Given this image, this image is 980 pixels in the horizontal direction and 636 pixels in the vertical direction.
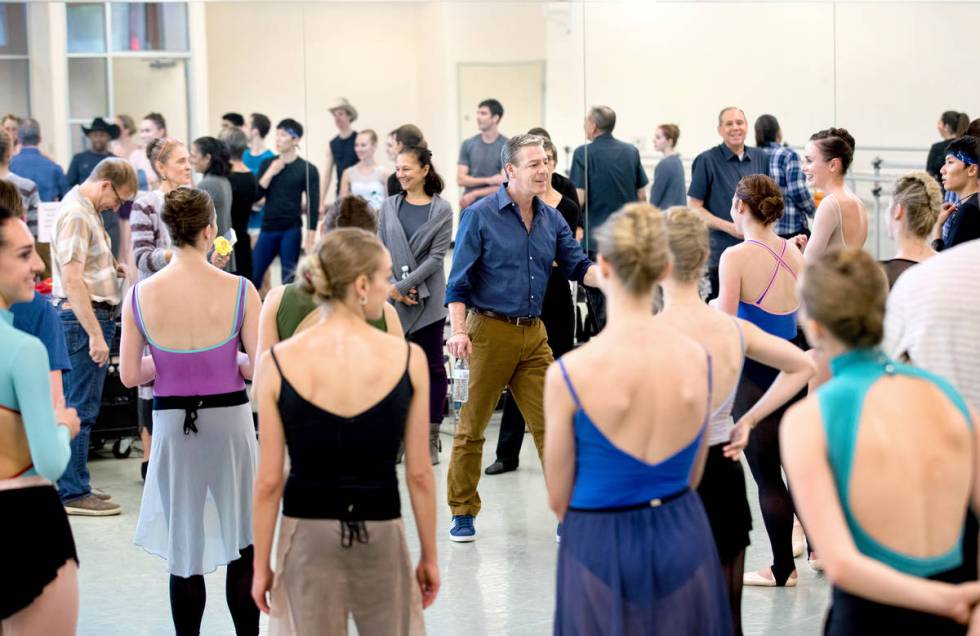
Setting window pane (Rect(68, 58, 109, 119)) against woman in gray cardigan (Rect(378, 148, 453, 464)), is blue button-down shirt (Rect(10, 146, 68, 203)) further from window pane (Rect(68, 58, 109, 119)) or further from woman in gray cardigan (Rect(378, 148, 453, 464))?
woman in gray cardigan (Rect(378, 148, 453, 464))

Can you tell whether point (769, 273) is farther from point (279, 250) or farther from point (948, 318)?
point (279, 250)

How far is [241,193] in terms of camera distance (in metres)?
8.28

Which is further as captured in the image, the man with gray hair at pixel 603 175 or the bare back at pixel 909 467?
the man with gray hair at pixel 603 175

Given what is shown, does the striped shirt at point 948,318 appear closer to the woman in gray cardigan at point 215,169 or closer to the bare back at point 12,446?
the bare back at point 12,446

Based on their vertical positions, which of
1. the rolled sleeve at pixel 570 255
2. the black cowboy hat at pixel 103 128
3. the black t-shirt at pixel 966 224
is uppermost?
the black cowboy hat at pixel 103 128

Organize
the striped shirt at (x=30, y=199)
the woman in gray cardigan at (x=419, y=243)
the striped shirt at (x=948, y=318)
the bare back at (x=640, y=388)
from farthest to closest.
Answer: the striped shirt at (x=30, y=199) < the woman in gray cardigan at (x=419, y=243) < the striped shirt at (x=948, y=318) < the bare back at (x=640, y=388)

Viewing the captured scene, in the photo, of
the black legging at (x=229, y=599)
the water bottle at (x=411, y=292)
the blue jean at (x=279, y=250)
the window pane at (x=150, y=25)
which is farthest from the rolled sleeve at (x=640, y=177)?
the black legging at (x=229, y=599)

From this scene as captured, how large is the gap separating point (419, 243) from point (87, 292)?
164 cm

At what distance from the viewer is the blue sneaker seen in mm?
5539

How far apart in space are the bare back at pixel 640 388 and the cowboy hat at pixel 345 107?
6.26 meters

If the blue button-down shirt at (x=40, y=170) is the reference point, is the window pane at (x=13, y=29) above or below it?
above

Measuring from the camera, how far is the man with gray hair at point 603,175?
8.28 m

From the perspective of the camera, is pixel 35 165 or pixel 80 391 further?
pixel 35 165

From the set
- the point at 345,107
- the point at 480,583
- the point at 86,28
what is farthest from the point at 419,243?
the point at 86,28
